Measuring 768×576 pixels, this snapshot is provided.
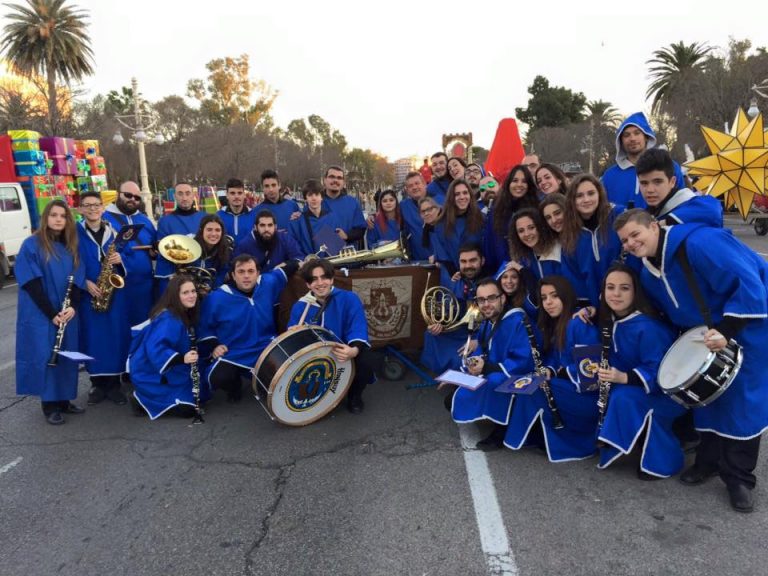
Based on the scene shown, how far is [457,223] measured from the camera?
5.32 m

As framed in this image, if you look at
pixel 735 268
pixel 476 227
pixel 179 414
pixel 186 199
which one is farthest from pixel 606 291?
pixel 186 199

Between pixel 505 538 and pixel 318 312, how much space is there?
92.5 inches

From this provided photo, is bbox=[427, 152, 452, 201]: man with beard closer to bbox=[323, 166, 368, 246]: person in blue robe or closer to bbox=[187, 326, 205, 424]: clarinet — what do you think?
bbox=[323, 166, 368, 246]: person in blue robe

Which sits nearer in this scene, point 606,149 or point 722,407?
point 722,407

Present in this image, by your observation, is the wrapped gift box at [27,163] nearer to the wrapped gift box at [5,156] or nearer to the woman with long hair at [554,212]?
the wrapped gift box at [5,156]

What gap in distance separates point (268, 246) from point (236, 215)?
2.94ft

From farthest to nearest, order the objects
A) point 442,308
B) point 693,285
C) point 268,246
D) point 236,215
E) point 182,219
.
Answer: point 236,215, point 182,219, point 268,246, point 442,308, point 693,285

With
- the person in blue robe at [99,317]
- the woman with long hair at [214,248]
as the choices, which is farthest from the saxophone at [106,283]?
the woman with long hair at [214,248]

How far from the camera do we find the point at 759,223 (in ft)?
53.9

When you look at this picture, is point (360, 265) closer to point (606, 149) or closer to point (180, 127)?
point (180, 127)

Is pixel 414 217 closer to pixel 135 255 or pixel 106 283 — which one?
pixel 135 255

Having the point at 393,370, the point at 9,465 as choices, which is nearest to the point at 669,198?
the point at 393,370

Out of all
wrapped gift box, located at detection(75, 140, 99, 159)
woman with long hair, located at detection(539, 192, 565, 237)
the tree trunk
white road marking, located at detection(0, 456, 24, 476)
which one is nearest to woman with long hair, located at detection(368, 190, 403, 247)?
woman with long hair, located at detection(539, 192, 565, 237)

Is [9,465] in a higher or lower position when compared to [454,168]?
lower
